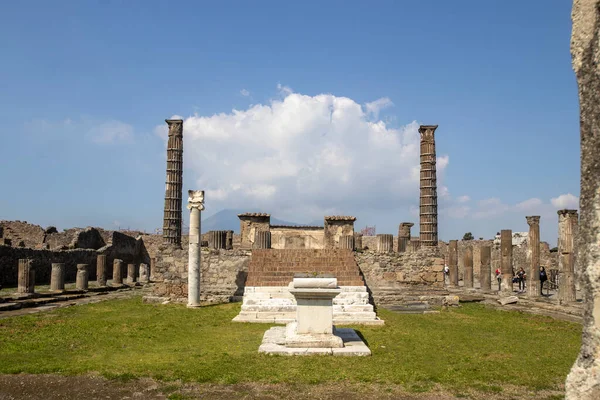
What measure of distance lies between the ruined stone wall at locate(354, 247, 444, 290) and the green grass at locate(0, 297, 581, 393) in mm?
3647

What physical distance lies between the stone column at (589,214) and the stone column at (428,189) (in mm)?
18024

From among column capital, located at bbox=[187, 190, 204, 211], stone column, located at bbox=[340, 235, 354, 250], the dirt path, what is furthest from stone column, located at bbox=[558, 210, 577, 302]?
the dirt path

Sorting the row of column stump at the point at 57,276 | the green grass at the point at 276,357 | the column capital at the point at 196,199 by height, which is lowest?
the green grass at the point at 276,357

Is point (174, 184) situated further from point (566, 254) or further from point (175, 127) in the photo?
point (566, 254)

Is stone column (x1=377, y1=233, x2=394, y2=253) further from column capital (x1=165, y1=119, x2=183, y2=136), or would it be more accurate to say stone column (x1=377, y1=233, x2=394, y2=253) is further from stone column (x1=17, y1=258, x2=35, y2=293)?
stone column (x1=17, y1=258, x2=35, y2=293)

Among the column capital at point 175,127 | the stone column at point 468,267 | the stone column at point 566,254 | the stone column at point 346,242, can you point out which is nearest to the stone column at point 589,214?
the stone column at point 346,242

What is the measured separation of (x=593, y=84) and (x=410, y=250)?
58.2ft

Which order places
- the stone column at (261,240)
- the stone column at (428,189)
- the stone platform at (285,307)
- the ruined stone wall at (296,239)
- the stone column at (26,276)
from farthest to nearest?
the ruined stone wall at (296,239) → the stone column at (428,189) → the stone column at (261,240) → the stone column at (26,276) → the stone platform at (285,307)

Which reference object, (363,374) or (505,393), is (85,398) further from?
(505,393)

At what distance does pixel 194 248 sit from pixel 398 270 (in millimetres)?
7147

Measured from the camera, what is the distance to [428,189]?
21.0 metres

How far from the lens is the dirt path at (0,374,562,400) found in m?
6.16

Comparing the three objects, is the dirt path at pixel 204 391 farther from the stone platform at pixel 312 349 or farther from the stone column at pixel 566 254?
the stone column at pixel 566 254

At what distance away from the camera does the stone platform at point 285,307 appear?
521 inches
